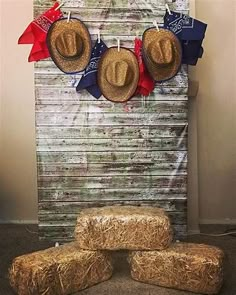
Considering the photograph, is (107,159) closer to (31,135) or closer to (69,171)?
(69,171)

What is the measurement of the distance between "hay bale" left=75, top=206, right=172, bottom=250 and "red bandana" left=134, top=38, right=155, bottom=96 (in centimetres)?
82

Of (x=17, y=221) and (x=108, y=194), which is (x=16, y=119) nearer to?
(x=17, y=221)

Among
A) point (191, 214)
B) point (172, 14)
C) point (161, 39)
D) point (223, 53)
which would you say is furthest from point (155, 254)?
point (223, 53)

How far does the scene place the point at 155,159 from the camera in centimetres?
256

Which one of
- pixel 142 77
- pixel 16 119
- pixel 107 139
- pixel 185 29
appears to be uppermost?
pixel 185 29

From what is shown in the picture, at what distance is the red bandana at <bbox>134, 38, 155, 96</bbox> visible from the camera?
8.10 feet

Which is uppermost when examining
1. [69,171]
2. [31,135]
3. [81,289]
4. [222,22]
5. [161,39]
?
[222,22]

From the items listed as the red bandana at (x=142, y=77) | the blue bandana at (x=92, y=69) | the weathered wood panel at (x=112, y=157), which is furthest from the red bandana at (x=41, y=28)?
the weathered wood panel at (x=112, y=157)

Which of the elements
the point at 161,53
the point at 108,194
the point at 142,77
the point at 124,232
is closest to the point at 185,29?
the point at 161,53

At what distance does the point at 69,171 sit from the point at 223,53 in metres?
1.39

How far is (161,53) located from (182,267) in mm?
1188

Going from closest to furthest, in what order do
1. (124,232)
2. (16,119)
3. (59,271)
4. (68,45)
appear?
(59,271), (124,232), (68,45), (16,119)

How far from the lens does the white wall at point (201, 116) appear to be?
2.97 m

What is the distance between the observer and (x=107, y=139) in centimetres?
254
